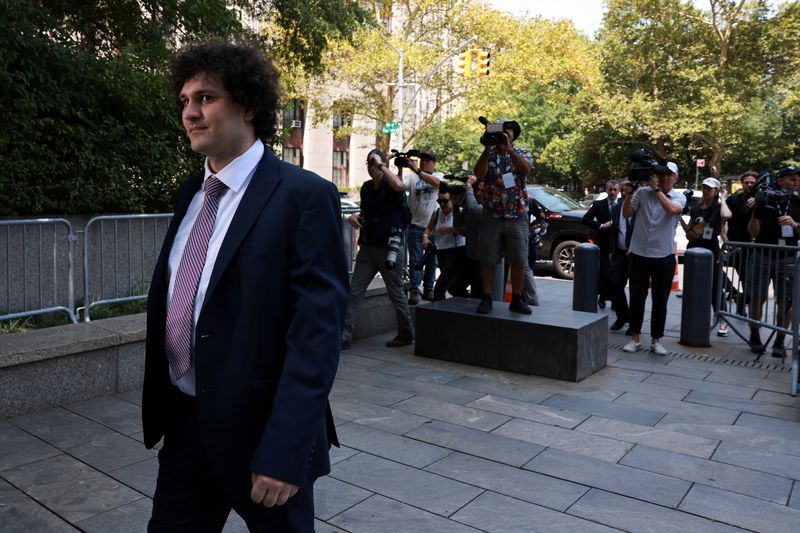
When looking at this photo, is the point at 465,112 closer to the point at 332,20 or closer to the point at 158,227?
the point at 332,20

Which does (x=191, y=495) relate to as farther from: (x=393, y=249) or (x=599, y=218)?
(x=599, y=218)

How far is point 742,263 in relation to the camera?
26.1ft

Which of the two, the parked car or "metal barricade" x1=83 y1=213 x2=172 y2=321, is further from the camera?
the parked car

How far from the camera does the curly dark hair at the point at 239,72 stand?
2.05 meters

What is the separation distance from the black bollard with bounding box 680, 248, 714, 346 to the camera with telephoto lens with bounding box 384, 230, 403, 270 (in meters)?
3.24

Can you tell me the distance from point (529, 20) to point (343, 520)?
30.5 meters

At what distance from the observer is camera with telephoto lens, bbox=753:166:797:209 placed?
7.83 meters

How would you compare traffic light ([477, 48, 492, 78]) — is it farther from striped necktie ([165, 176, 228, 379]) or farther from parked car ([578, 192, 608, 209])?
striped necktie ([165, 176, 228, 379])

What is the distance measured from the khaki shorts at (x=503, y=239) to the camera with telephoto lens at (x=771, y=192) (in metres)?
2.90

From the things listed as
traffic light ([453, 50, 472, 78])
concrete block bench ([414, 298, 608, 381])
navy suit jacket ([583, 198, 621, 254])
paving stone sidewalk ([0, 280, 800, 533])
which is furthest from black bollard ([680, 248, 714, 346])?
traffic light ([453, 50, 472, 78])

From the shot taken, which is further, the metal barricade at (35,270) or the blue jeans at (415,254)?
the blue jeans at (415,254)

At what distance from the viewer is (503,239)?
6.92 m

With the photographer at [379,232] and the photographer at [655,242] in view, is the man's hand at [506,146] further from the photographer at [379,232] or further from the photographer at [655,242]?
the photographer at [655,242]

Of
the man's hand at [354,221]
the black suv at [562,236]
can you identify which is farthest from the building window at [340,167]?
the man's hand at [354,221]
